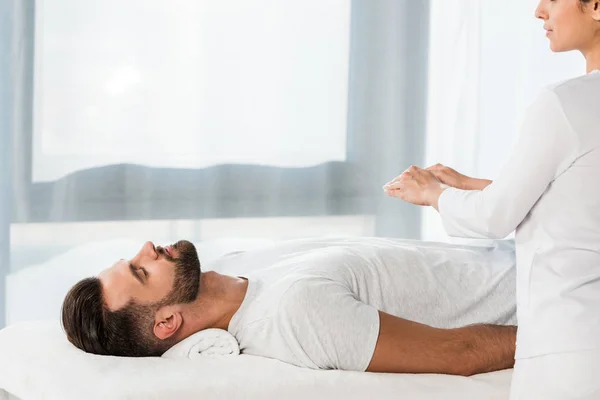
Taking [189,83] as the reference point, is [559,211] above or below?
below

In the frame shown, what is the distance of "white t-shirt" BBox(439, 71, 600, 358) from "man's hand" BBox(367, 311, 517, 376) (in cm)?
22

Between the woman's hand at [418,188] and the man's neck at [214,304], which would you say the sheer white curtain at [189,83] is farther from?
the woman's hand at [418,188]

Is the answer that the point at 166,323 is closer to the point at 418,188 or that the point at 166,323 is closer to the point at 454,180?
the point at 418,188

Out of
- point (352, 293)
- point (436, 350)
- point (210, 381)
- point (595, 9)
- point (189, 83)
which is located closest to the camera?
point (595, 9)

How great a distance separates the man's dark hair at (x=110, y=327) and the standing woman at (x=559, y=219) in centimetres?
80

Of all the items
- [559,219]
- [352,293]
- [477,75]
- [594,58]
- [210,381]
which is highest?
[477,75]

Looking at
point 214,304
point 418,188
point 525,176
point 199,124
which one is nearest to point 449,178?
point 418,188

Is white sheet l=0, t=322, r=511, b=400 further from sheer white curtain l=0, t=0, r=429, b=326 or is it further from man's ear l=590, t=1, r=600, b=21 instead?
sheer white curtain l=0, t=0, r=429, b=326

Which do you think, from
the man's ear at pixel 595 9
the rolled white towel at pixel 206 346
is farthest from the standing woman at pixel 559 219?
the rolled white towel at pixel 206 346

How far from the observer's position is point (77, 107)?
271cm

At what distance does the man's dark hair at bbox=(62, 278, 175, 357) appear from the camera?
5.94 feet

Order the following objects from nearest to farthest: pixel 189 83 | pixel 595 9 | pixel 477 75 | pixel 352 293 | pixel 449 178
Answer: pixel 595 9 → pixel 352 293 → pixel 449 178 → pixel 189 83 → pixel 477 75

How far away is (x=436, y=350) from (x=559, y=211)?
16.9 inches

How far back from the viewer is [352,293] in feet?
6.04
